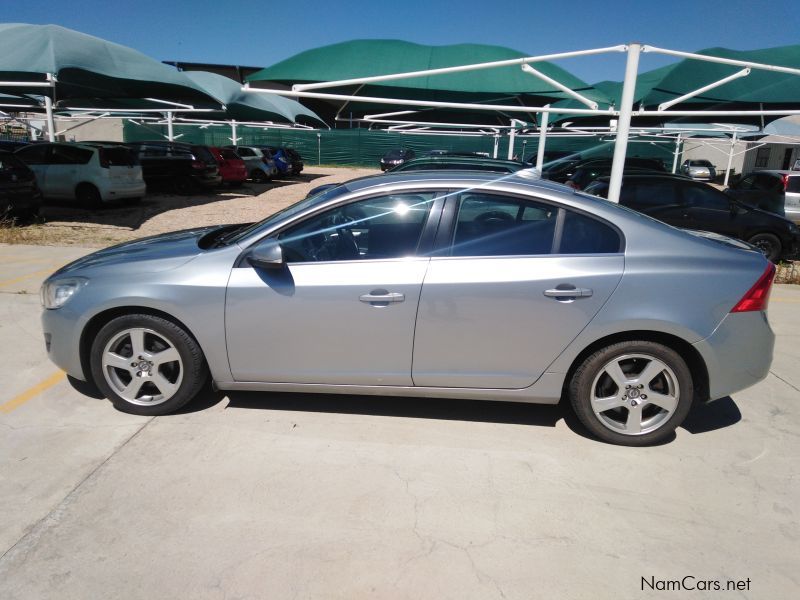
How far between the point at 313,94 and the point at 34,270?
419 cm

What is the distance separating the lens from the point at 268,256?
10.8 feet

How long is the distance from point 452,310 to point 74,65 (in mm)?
12658

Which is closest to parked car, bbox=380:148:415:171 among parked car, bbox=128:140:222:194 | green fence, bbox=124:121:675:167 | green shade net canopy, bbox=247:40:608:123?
green fence, bbox=124:121:675:167

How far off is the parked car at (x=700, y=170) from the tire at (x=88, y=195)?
96.5 ft

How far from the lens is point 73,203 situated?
1388 cm

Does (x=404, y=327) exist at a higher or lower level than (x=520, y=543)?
higher

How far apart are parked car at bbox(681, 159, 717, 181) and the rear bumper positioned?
3209 centimetres

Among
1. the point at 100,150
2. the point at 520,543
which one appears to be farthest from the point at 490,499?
the point at 100,150

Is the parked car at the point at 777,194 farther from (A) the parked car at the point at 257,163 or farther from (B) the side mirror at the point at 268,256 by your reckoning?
(A) the parked car at the point at 257,163

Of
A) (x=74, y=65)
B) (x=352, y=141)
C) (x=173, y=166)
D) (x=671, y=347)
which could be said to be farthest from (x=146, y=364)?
(x=352, y=141)

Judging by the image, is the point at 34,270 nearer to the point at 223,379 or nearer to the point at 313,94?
the point at 313,94

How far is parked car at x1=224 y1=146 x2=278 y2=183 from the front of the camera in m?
24.2

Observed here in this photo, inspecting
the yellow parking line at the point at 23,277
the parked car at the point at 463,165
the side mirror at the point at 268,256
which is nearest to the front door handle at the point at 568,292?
the side mirror at the point at 268,256

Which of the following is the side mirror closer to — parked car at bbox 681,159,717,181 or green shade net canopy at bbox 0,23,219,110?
green shade net canopy at bbox 0,23,219,110
